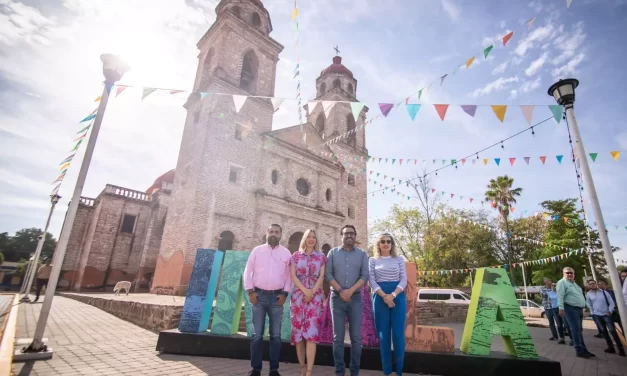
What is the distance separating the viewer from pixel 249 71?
1719 cm

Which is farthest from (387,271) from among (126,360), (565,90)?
(565,90)

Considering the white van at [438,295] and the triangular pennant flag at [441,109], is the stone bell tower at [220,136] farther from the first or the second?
the white van at [438,295]

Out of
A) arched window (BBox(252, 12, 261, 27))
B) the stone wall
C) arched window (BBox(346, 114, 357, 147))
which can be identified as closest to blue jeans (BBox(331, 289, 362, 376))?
the stone wall

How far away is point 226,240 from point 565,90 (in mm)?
12726

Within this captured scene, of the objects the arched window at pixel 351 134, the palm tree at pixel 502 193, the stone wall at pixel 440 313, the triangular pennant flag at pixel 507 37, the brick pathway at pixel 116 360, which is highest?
the arched window at pixel 351 134

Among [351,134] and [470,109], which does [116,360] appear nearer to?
[470,109]

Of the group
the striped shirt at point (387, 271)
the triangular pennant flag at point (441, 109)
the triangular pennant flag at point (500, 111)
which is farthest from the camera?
the triangular pennant flag at point (441, 109)

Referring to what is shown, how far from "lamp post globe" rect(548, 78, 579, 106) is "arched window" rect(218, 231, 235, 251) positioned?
40.8 feet

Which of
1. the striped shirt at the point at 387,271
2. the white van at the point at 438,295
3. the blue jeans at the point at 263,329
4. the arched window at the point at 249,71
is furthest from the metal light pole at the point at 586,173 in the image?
the arched window at the point at 249,71

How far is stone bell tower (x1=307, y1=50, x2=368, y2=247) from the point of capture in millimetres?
19953

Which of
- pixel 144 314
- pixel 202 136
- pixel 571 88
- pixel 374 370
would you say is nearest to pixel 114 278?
pixel 202 136

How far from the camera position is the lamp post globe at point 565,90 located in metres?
5.12

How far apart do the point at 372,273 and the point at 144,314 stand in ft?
18.0

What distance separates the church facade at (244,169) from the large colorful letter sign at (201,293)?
7.92 meters
